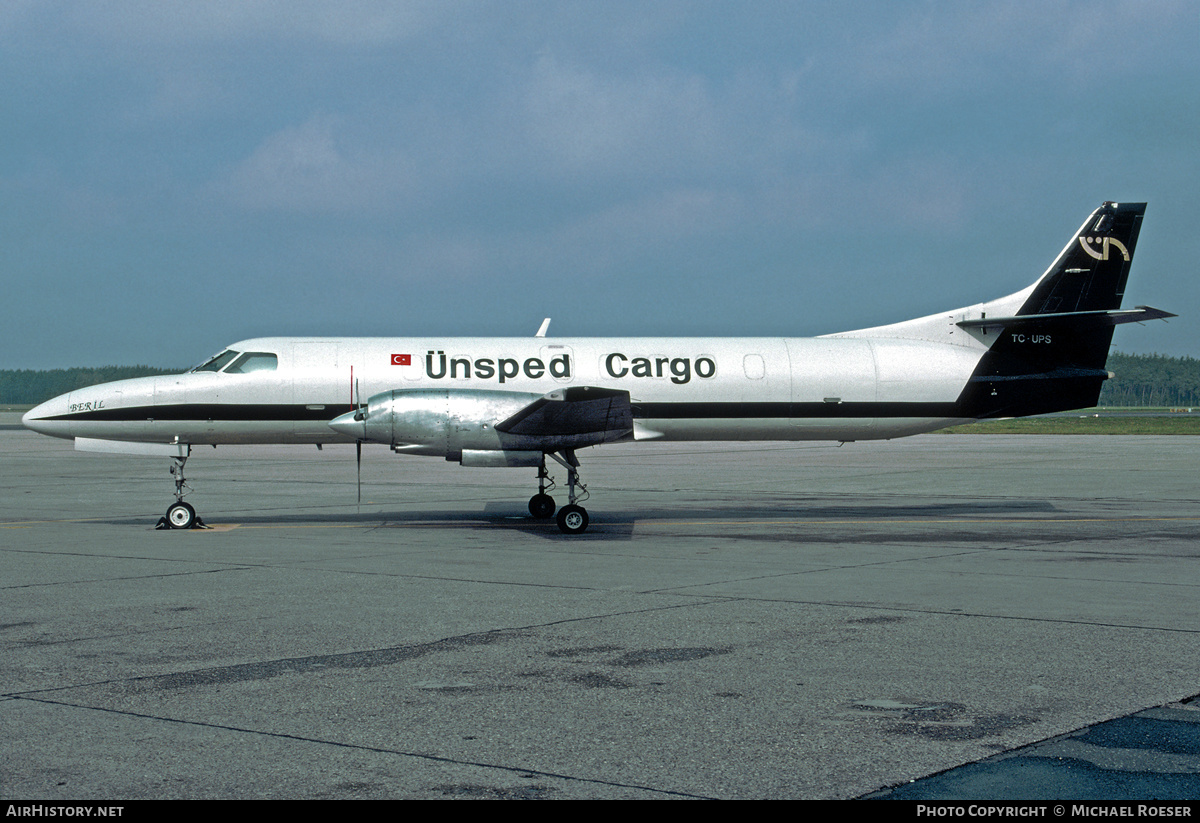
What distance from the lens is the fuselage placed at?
61.6ft

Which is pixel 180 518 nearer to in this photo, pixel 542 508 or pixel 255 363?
pixel 255 363

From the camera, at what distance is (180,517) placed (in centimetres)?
1772

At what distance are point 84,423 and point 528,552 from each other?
28.0 ft

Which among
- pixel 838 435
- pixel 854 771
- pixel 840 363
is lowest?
pixel 854 771

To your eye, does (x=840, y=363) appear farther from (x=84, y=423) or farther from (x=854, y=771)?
(x=854, y=771)

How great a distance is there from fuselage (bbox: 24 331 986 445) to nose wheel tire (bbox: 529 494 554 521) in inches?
76.1

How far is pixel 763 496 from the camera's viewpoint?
24.3m

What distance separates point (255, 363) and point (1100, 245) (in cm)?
1546

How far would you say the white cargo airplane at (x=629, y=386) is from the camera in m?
17.5

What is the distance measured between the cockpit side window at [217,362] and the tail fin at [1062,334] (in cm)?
1310

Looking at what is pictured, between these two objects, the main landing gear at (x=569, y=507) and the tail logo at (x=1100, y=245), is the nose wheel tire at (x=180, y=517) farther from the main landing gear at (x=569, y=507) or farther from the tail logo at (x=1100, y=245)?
the tail logo at (x=1100, y=245)

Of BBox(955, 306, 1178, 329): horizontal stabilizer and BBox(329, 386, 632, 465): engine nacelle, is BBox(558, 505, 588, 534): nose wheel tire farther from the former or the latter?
BBox(955, 306, 1178, 329): horizontal stabilizer

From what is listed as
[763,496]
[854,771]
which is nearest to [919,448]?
[763,496]

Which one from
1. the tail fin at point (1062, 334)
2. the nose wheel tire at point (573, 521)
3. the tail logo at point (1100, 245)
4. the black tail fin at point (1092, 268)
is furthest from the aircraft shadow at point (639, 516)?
the tail logo at point (1100, 245)
